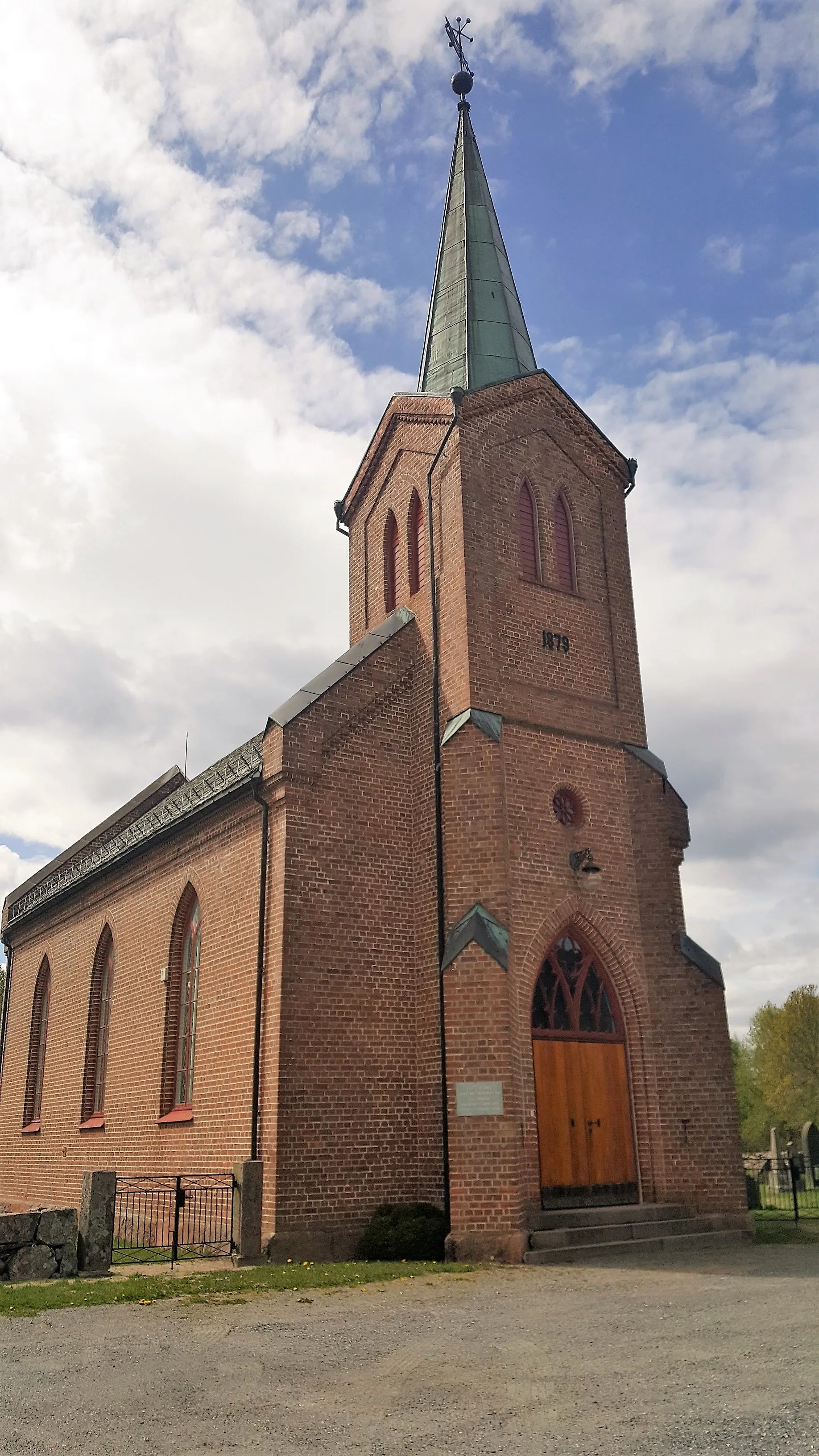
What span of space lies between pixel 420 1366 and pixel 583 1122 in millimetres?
7477

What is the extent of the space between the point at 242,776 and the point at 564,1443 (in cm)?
1120

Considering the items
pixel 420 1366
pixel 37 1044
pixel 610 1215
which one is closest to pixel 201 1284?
pixel 420 1366

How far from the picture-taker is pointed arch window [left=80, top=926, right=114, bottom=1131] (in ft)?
66.8

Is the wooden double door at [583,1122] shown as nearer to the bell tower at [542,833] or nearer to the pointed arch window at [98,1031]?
the bell tower at [542,833]

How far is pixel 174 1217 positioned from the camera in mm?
15289

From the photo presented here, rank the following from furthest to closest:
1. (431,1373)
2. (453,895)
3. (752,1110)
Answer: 1. (752,1110)
2. (453,895)
3. (431,1373)

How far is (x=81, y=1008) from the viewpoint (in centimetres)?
2172

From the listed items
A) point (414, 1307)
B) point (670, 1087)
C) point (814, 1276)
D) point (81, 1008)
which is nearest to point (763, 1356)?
point (414, 1307)

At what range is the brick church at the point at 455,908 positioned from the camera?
13.7 metres

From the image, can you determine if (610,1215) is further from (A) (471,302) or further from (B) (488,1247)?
(A) (471,302)

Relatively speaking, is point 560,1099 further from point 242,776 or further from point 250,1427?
point 250,1427

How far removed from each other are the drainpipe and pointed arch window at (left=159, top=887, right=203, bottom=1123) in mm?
4219

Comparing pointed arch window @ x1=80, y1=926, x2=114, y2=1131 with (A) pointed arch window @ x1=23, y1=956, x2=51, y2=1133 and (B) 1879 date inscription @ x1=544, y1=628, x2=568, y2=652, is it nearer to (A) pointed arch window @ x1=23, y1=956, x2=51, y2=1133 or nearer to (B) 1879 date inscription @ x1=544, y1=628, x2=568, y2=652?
(A) pointed arch window @ x1=23, y1=956, x2=51, y2=1133

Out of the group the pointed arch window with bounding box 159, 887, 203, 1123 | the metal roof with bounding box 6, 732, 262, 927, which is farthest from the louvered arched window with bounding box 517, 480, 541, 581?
the pointed arch window with bounding box 159, 887, 203, 1123
